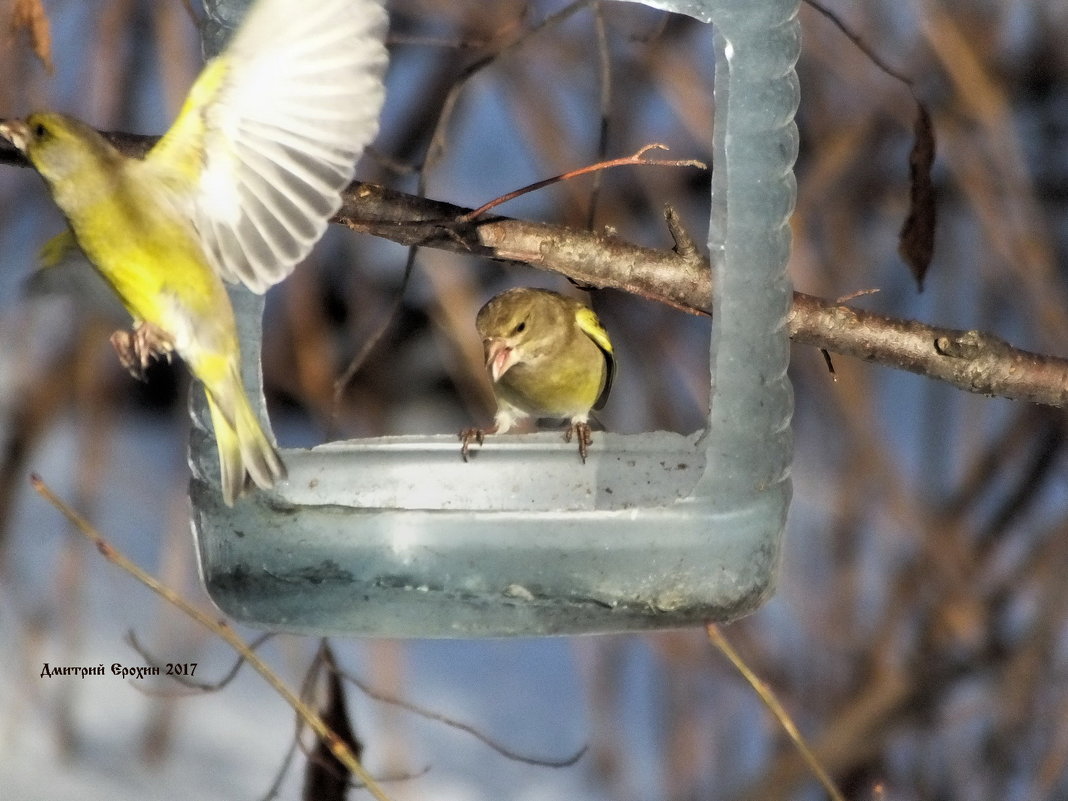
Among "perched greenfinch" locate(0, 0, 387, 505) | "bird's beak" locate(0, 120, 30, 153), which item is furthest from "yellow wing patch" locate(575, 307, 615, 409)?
"bird's beak" locate(0, 120, 30, 153)

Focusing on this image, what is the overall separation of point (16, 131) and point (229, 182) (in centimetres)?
32

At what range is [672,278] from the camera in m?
2.66

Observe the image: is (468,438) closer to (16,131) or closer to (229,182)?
(229,182)

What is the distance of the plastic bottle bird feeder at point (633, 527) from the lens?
218cm

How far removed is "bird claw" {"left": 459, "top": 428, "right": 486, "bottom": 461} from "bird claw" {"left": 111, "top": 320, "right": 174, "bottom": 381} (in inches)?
29.5

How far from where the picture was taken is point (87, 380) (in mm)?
5105

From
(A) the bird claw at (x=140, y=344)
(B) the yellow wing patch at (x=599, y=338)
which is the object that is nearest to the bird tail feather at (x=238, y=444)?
(A) the bird claw at (x=140, y=344)

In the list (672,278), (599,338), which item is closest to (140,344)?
(672,278)

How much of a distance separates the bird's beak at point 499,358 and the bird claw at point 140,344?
3.33 ft

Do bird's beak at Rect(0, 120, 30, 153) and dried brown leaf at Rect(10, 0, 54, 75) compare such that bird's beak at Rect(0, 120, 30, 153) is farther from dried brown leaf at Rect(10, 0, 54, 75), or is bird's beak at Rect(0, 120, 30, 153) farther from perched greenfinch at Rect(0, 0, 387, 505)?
dried brown leaf at Rect(10, 0, 54, 75)

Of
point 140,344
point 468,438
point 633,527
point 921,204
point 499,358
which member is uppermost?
point 921,204

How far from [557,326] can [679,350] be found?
158 centimetres

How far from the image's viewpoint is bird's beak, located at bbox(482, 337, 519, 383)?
315 centimetres

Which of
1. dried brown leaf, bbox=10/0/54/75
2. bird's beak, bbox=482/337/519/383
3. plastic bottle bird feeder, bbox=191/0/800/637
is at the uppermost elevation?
dried brown leaf, bbox=10/0/54/75
